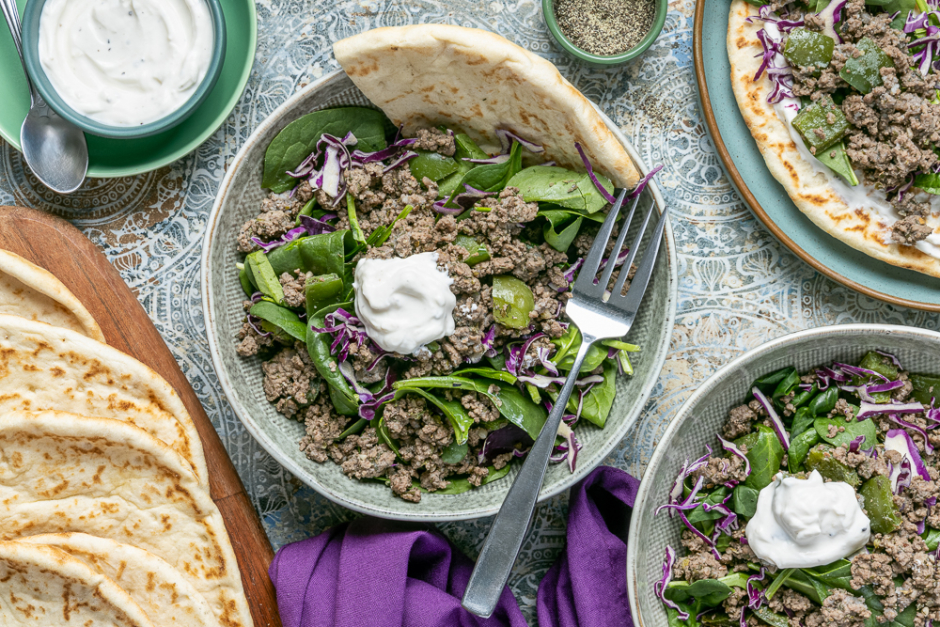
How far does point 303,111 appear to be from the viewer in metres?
2.45

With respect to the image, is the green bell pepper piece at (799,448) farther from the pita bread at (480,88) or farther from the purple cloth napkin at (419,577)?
the pita bread at (480,88)

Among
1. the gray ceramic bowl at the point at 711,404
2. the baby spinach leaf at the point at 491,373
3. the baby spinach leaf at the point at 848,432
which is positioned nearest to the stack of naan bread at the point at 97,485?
the baby spinach leaf at the point at 491,373

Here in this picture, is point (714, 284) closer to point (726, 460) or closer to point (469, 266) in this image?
point (726, 460)

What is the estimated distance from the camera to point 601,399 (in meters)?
2.49

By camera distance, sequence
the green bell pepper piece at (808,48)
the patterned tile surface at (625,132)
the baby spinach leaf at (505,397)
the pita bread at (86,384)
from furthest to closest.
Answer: the patterned tile surface at (625,132) < the green bell pepper piece at (808,48) < the pita bread at (86,384) < the baby spinach leaf at (505,397)

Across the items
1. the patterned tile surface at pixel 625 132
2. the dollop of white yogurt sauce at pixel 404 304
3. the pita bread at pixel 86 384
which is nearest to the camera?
the dollop of white yogurt sauce at pixel 404 304

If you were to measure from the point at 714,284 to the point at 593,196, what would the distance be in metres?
0.73

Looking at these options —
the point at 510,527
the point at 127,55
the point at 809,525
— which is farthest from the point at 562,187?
the point at 127,55

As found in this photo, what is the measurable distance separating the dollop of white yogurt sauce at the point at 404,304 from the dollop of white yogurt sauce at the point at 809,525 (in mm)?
1295

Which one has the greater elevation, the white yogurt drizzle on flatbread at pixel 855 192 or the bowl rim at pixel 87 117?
the bowl rim at pixel 87 117

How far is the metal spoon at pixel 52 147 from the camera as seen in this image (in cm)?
259

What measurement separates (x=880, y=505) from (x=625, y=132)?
165 cm

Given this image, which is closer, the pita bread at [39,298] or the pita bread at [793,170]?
the pita bread at [39,298]

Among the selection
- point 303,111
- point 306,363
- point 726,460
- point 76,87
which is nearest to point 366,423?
point 306,363
